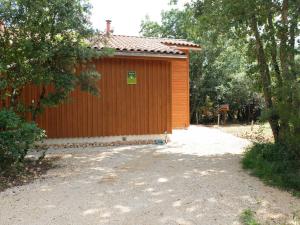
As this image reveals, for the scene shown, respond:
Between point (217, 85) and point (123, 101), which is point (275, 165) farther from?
point (217, 85)

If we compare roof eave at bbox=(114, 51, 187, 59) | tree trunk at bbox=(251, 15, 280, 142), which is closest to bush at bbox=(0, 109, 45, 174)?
roof eave at bbox=(114, 51, 187, 59)

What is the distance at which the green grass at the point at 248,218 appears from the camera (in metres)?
4.84

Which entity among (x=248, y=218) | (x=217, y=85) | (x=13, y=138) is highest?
(x=217, y=85)

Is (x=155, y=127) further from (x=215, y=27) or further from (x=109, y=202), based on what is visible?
(x=109, y=202)

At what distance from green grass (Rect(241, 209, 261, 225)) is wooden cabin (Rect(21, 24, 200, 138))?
24.0 feet

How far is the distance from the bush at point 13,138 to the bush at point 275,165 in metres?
4.66

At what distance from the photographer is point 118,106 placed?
12141mm

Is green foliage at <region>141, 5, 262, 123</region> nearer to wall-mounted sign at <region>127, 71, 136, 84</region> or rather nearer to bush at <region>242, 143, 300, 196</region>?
wall-mounted sign at <region>127, 71, 136, 84</region>

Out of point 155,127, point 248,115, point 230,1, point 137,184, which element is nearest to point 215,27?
point 230,1

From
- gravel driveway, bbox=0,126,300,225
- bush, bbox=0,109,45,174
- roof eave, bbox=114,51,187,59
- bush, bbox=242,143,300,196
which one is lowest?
gravel driveway, bbox=0,126,300,225

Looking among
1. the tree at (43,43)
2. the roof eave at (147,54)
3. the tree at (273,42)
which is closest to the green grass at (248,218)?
the tree at (273,42)

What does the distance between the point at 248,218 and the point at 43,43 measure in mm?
5627

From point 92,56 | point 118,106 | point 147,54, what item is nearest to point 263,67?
point 147,54

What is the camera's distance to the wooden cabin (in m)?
11.5
